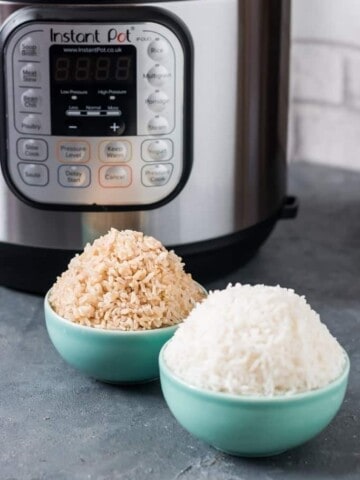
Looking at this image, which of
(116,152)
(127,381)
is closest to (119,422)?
(127,381)

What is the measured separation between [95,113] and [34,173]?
0.08m

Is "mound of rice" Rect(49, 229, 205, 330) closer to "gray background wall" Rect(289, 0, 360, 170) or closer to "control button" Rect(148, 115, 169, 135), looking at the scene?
"control button" Rect(148, 115, 169, 135)

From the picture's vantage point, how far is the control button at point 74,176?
3.12 feet

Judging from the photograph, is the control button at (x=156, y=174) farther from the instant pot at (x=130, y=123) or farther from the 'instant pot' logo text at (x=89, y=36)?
the 'instant pot' logo text at (x=89, y=36)

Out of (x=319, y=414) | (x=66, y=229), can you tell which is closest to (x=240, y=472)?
(x=319, y=414)

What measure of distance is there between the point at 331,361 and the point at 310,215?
0.58m

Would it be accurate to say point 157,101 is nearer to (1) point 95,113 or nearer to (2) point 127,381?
(1) point 95,113

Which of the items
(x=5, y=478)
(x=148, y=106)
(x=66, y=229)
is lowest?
(x=5, y=478)

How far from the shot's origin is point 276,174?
107cm

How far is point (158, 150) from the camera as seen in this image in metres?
0.95

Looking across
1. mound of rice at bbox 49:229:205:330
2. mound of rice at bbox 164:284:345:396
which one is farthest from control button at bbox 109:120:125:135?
mound of rice at bbox 164:284:345:396

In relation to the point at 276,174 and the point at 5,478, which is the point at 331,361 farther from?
the point at 276,174

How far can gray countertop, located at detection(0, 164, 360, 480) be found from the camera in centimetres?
A: 73

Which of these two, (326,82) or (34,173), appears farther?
(326,82)
